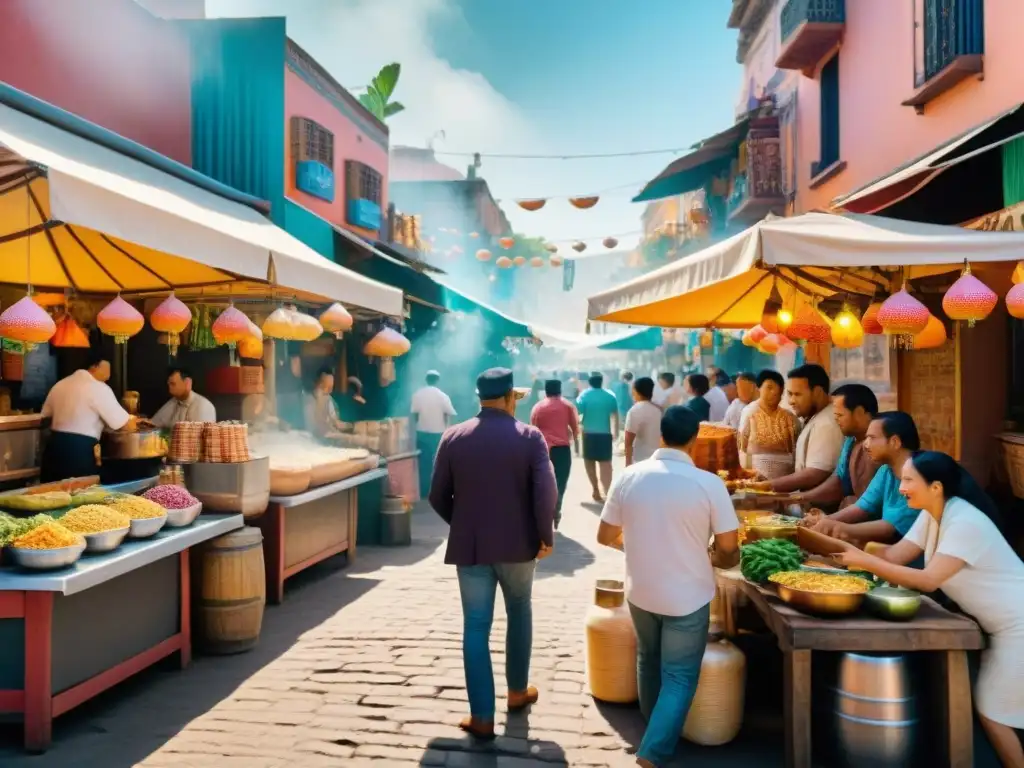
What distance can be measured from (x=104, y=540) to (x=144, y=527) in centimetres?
41

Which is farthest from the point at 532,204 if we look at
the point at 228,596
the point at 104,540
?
the point at 104,540

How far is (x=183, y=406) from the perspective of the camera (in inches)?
361

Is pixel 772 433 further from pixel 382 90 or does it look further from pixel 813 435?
pixel 382 90

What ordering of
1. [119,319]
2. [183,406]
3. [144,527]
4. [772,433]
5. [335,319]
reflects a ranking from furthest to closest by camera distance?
1. [183,406]
2. [335,319]
3. [772,433]
4. [119,319]
5. [144,527]

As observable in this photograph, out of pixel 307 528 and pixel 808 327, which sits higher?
pixel 808 327

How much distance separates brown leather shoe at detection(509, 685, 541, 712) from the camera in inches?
196

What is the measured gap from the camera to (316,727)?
476 cm

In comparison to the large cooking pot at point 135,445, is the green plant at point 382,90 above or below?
above

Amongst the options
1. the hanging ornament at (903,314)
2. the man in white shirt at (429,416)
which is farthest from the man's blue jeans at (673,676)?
the man in white shirt at (429,416)

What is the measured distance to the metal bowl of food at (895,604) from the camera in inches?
154

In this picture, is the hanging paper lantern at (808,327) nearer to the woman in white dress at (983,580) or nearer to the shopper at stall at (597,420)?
the woman in white dress at (983,580)

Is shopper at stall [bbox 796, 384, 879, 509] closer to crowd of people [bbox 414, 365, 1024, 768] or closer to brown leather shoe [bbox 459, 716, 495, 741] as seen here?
crowd of people [bbox 414, 365, 1024, 768]

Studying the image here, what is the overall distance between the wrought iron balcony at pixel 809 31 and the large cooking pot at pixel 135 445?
11.2 m

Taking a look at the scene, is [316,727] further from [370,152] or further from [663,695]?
[370,152]
